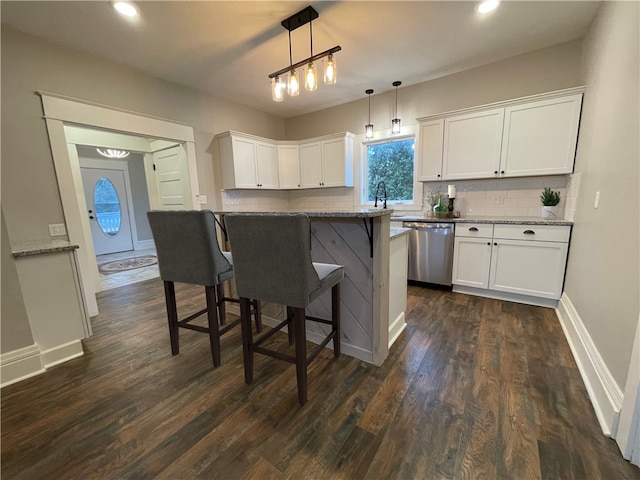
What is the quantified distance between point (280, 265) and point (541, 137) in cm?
316

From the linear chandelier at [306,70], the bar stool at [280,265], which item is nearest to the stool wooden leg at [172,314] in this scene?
the bar stool at [280,265]

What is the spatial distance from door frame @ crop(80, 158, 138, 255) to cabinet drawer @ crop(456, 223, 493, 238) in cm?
714

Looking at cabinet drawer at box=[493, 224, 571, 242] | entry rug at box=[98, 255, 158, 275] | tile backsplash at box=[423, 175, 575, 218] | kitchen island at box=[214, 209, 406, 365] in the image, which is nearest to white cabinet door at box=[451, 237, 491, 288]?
cabinet drawer at box=[493, 224, 571, 242]

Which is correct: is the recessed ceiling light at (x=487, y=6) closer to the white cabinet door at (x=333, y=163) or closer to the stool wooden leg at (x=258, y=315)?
the white cabinet door at (x=333, y=163)

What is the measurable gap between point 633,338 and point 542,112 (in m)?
2.51

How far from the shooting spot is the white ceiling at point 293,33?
2.11 meters

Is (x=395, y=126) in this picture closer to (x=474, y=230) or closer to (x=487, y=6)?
(x=487, y=6)

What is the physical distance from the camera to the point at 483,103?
3252mm

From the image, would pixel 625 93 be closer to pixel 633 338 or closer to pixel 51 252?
pixel 633 338

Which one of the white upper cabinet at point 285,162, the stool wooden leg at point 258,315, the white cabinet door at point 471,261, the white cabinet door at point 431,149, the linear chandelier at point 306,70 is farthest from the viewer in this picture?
the white upper cabinet at point 285,162

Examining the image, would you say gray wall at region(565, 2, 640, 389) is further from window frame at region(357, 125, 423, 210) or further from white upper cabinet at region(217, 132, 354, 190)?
white upper cabinet at region(217, 132, 354, 190)

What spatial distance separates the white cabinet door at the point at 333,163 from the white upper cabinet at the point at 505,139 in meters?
1.23

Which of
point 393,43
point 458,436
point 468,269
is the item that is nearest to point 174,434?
point 458,436

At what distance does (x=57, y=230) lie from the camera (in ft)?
8.63
